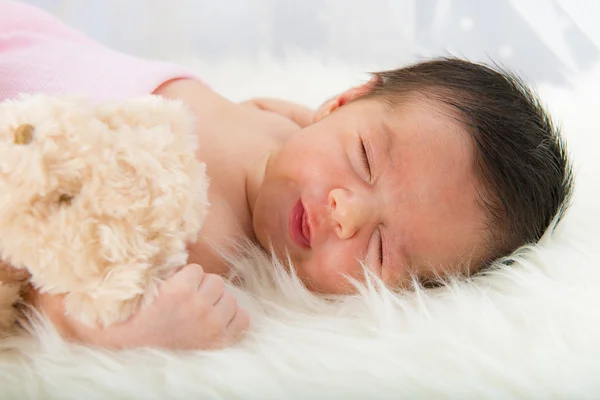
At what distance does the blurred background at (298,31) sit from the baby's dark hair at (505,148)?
972 mm

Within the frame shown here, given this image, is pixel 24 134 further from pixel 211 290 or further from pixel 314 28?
pixel 314 28

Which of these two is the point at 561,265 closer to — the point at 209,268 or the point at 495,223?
the point at 495,223

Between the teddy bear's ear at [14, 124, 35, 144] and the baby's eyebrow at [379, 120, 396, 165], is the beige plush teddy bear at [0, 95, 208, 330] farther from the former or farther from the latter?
the baby's eyebrow at [379, 120, 396, 165]

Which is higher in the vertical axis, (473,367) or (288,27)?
(288,27)

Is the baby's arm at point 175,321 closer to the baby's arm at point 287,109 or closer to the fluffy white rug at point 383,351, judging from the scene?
the fluffy white rug at point 383,351

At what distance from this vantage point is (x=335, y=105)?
4.32ft

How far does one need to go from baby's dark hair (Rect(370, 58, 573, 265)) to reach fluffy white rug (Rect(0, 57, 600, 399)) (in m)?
0.07

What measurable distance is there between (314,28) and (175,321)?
1762 mm

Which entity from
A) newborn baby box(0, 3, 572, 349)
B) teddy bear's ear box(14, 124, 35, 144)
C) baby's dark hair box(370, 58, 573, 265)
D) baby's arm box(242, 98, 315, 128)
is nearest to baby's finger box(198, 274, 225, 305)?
newborn baby box(0, 3, 572, 349)

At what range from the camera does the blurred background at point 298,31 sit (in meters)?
2.19

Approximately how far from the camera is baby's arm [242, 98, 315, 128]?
171 cm

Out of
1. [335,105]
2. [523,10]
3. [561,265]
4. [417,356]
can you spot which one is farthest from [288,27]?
[417,356]

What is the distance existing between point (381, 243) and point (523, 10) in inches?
55.8

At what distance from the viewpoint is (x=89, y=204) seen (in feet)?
2.26
